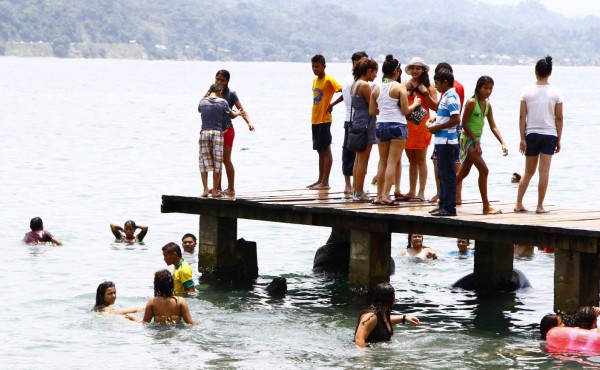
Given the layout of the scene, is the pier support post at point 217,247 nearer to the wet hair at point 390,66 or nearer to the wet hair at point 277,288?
the wet hair at point 277,288

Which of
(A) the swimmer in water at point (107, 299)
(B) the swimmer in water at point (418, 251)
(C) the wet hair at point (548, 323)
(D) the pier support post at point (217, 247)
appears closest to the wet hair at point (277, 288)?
(D) the pier support post at point (217, 247)

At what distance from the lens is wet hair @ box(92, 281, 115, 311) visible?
16767mm

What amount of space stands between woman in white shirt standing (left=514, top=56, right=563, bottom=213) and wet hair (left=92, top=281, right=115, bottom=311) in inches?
233

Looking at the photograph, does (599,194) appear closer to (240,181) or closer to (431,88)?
(240,181)

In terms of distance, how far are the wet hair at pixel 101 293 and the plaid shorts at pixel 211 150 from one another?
2.32 m

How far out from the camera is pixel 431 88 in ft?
54.6

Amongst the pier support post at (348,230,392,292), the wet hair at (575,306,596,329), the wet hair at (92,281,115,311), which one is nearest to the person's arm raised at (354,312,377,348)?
the pier support post at (348,230,392,292)

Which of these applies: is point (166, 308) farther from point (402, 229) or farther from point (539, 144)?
point (539, 144)

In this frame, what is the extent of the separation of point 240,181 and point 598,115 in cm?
4977

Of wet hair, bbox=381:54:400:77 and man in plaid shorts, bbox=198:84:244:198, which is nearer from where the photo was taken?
wet hair, bbox=381:54:400:77

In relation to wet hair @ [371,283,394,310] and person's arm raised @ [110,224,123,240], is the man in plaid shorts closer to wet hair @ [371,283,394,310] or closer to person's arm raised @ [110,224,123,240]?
wet hair @ [371,283,394,310]

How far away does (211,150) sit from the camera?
17.9 meters

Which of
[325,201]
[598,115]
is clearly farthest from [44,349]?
[598,115]

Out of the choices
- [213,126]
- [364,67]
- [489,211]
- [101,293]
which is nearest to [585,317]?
→ [489,211]
